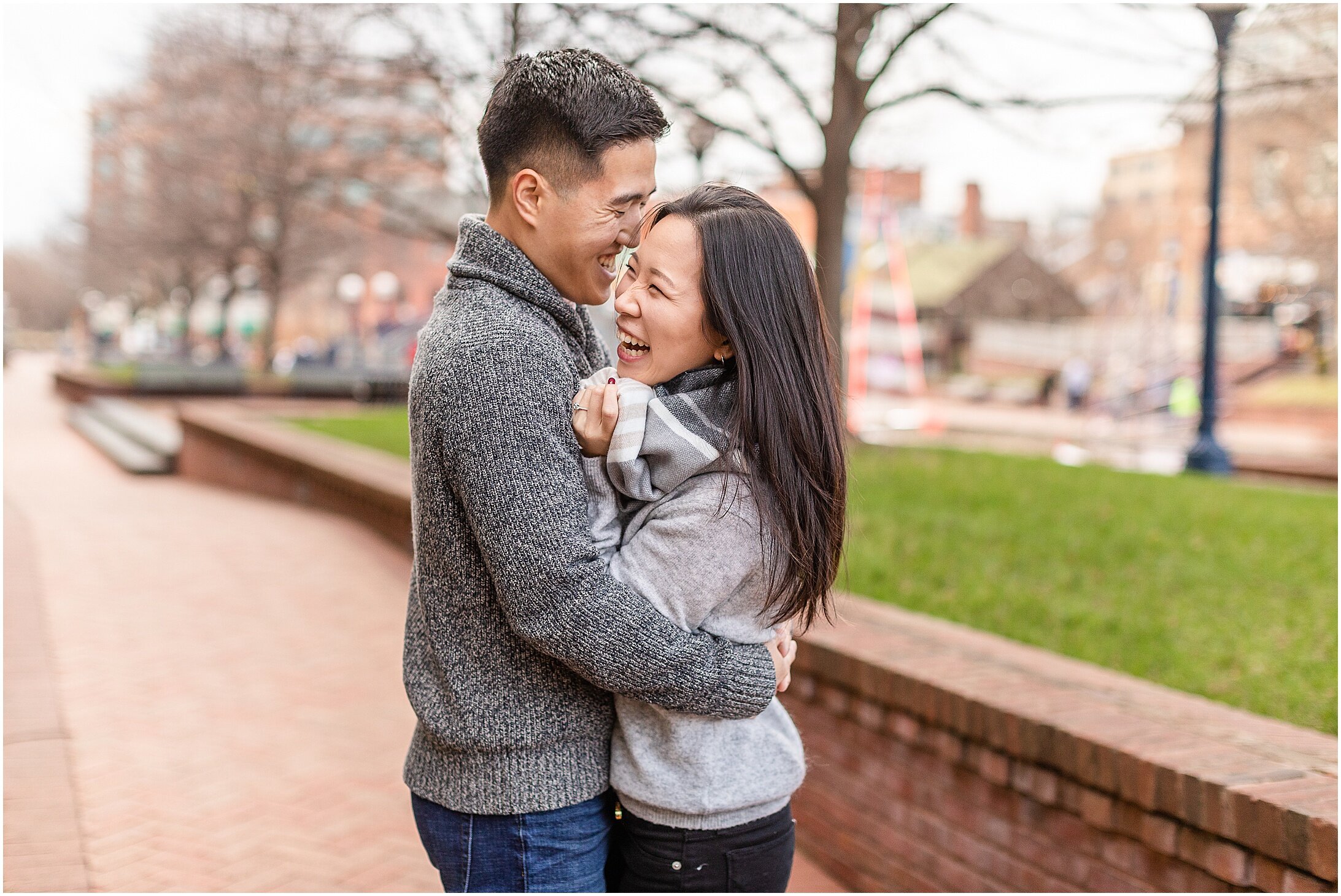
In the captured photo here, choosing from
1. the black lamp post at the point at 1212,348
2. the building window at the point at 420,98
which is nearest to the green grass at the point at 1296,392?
the black lamp post at the point at 1212,348

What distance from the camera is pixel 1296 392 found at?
102ft

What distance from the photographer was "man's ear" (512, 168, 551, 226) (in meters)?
2.00

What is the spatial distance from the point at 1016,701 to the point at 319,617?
574cm

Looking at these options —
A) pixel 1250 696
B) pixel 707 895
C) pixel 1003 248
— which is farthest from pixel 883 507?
pixel 1003 248

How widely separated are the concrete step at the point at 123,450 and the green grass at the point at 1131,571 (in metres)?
11.8

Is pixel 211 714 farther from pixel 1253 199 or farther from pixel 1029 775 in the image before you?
pixel 1253 199

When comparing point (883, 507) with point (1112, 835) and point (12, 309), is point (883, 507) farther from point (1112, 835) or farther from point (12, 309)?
point (12, 309)

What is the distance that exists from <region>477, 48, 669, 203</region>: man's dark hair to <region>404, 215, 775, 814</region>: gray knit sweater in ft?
0.48

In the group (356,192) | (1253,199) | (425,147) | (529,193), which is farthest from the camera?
(1253,199)

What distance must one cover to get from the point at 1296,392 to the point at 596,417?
109ft

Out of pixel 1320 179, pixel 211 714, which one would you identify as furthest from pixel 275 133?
pixel 1320 179

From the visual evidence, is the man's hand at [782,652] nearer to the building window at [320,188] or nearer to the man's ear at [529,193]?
the man's ear at [529,193]

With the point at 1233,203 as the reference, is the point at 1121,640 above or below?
below

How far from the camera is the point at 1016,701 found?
368 cm
